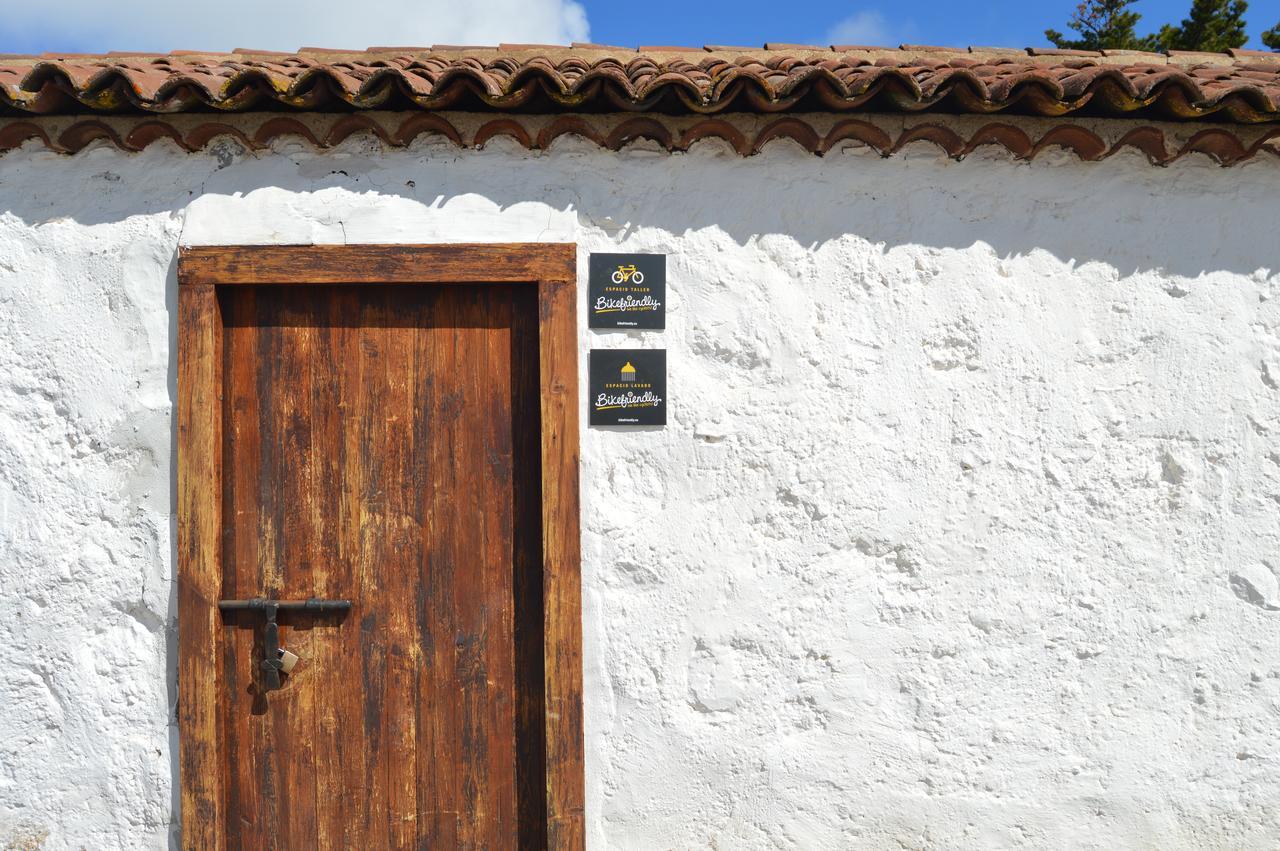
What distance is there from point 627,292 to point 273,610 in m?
1.59

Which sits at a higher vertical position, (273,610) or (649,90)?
(649,90)

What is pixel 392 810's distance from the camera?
2744 millimetres

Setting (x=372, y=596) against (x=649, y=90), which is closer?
(x=649, y=90)

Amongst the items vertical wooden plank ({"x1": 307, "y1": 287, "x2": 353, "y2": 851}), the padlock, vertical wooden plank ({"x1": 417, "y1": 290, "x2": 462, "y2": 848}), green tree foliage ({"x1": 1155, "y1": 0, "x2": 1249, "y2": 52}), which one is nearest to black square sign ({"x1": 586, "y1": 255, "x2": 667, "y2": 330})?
vertical wooden plank ({"x1": 417, "y1": 290, "x2": 462, "y2": 848})

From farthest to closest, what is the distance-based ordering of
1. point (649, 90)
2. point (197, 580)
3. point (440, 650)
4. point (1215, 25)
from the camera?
point (1215, 25), point (440, 650), point (197, 580), point (649, 90)

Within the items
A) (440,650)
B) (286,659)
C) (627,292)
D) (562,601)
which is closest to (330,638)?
(286,659)

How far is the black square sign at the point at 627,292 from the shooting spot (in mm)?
2684

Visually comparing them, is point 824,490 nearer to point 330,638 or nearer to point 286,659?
point 330,638

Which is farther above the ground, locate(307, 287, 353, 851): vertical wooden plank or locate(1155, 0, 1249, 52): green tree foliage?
locate(1155, 0, 1249, 52): green tree foliage

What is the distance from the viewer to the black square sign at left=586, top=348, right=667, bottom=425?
267 centimetres

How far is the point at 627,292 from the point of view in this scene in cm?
268

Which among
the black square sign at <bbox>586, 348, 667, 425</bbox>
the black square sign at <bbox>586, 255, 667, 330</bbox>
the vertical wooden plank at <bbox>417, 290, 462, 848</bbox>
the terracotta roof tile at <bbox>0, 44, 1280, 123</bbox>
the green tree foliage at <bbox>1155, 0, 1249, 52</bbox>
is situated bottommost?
the vertical wooden plank at <bbox>417, 290, 462, 848</bbox>

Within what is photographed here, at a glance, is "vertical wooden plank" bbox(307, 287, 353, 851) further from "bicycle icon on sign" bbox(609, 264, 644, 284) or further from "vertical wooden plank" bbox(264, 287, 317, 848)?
"bicycle icon on sign" bbox(609, 264, 644, 284)

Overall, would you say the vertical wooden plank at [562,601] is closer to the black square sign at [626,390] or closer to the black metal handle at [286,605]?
the black square sign at [626,390]
